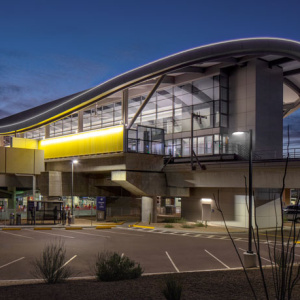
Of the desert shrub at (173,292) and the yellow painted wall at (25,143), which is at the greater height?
the yellow painted wall at (25,143)

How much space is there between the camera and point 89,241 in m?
26.0

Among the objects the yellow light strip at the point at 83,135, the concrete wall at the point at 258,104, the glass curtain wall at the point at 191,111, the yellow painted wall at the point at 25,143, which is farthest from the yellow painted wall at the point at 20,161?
the concrete wall at the point at 258,104

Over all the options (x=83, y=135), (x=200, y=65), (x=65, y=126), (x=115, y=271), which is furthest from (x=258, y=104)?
(x=65, y=126)

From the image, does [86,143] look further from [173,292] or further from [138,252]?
[173,292]

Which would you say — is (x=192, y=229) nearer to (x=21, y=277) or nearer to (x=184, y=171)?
(x=184, y=171)

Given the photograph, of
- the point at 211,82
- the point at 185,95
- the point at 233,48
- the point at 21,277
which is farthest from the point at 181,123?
the point at 21,277

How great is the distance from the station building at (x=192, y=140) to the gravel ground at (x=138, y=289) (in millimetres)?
20859

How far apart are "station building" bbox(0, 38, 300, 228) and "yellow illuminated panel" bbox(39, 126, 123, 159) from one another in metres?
0.12

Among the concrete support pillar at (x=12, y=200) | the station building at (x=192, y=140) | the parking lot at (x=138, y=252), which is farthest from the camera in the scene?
the concrete support pillar at (x=12, y=200)

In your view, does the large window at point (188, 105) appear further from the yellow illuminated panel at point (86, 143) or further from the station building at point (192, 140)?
the yellow illuminated panel at point (86, 143)

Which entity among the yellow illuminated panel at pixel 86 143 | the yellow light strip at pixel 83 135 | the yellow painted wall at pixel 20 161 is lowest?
the yellow painted wall at pixel 20 161

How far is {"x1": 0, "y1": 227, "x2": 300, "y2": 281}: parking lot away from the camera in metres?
16.5

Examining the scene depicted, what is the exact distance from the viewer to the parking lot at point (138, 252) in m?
16.5

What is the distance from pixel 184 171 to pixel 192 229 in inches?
241
